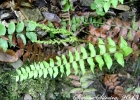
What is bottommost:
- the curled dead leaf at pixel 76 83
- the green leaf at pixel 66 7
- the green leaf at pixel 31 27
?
the curled dead leaf at pixel 76 83

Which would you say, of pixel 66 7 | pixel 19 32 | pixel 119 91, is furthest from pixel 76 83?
pixel 66 7

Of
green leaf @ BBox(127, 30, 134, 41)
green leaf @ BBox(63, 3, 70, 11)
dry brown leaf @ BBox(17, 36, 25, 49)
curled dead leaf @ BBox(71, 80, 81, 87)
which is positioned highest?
green leaf @ BBox(63, 3, 70, 11)

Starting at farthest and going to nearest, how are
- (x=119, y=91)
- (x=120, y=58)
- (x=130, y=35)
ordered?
(x=119, y=91) < (x=130, y=35) < (x=120, y=58)

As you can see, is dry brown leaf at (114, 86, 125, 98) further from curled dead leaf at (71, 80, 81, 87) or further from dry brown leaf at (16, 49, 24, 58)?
dry brown leaf at (16, 49, 24, 58)

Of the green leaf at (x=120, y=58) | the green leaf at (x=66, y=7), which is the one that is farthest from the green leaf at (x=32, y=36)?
the green leaf at (x=120, y=58)

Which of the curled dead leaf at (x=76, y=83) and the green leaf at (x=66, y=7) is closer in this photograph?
the curled dead leaf at (x=76, y=83)

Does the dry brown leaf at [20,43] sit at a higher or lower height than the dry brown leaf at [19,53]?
higher

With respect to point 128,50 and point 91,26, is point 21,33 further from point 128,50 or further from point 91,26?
point 128,50

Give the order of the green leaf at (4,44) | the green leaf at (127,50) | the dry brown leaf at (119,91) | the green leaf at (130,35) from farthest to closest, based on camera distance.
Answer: the dry brown leaf at (119,91) < the green leaf at (130,35) < the green leaf at (4,44) < the green leaf at (127,50)

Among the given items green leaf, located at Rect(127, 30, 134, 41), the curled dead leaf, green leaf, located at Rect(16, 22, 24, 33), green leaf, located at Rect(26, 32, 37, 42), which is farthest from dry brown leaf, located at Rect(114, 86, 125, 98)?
green leaf, located at Rect(16, 22, 24, 33)

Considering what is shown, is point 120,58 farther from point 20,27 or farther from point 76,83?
point 20,27

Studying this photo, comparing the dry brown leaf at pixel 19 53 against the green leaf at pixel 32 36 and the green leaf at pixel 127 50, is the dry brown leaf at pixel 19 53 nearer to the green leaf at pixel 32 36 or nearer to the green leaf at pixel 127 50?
the green leaf at pixel 32 36

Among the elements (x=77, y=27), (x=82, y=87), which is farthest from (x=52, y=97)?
(x=77, y=27)
